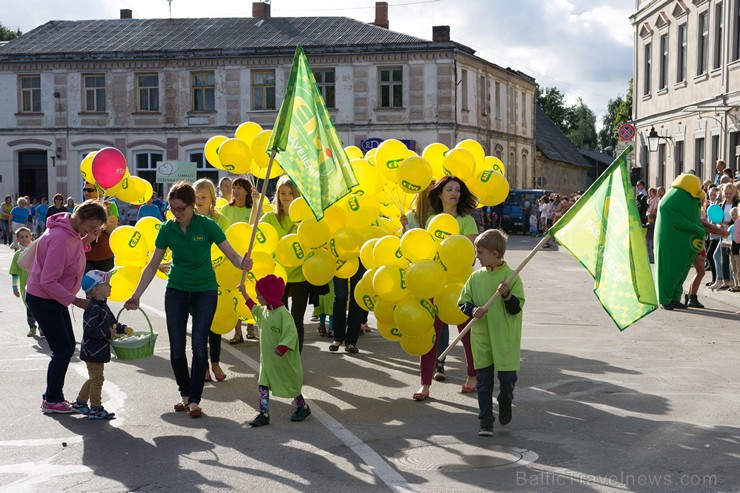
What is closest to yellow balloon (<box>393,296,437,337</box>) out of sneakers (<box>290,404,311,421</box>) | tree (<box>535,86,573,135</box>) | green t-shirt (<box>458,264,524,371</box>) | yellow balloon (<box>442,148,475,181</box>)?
green t-shirt (<box>458,264,524,371</box>)

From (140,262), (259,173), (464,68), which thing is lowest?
(140,262)

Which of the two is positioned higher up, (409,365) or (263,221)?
(263,221)

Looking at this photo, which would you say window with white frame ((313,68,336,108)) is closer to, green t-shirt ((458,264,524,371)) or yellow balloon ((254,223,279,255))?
yellow balloon ((254,223,279,255))

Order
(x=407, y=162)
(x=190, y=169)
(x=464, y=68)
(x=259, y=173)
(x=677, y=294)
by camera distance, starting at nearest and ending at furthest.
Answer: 1. (x=407, y=162)
2. (x=259, y=173)
3. (x=677, y=294)
4. (x=190, y=169)
5. (x=464, y=68)

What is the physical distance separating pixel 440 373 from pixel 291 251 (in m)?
1.77

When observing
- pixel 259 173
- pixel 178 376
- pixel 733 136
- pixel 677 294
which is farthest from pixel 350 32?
pixel 178 376

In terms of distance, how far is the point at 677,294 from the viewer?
563 inches

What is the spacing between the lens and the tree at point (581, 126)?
124562 millimetres

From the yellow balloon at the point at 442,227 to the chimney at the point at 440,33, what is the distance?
3725 cm

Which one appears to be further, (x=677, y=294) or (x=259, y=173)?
(x=677, y=294)

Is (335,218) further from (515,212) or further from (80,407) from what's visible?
(515,212)

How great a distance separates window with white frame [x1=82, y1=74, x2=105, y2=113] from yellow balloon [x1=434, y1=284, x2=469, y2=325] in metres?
39.6

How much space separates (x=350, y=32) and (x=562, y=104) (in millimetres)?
70407

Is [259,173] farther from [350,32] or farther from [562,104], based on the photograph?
[562,104]
